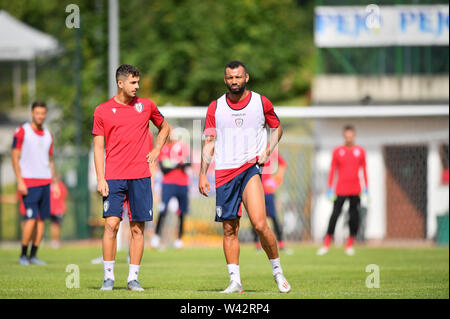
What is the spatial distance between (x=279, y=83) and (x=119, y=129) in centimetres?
3452

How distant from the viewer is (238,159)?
9328 millimetres

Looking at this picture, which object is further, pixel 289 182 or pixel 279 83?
pixel 279 83

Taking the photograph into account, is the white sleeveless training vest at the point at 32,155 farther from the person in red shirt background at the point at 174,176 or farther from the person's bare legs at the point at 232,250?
the person's bare legs at the point at 232,250

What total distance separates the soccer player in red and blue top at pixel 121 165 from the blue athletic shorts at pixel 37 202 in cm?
434

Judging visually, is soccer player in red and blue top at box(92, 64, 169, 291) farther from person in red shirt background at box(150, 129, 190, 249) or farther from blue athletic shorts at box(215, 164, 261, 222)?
person in red shirt background at box(150, 129, 190, 249)

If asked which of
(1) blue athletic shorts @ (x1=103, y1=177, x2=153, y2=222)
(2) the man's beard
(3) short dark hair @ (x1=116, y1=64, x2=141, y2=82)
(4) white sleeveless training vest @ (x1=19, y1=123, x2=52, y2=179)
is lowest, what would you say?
(1) blue athletic shorts @ (x1=103, y1=177, x2=153, y2=222)

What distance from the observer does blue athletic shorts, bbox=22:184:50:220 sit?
44.5ft

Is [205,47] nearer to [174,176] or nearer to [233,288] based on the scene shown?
[174,176]

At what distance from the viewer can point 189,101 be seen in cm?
4294

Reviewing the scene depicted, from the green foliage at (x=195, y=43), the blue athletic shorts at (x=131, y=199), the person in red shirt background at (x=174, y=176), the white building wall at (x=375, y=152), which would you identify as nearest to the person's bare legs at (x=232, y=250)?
the blue athletic shorts at (x=131, y=199)

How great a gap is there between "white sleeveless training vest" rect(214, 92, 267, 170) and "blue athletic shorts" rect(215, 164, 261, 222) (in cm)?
12

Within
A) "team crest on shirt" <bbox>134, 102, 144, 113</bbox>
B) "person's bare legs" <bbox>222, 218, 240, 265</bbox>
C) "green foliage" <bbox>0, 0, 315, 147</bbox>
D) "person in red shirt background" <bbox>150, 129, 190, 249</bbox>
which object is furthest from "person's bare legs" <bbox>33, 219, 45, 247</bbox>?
"green foliage" <bbox>0, 0, 315, 147</bbox>
